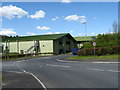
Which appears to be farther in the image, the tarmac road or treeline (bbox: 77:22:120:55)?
Answer: treeline (bbox: 77:22:120:55)

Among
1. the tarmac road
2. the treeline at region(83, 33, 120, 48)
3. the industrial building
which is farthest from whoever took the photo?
the industrial building

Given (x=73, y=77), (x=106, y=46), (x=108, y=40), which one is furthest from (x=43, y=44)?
(x=73, y=77)

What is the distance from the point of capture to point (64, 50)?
221ft

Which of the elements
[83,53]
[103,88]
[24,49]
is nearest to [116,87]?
[103,88]

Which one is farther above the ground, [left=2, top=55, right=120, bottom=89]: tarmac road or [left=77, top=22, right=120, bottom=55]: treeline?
[left=77, top=22, right=120, bottom=55]: treeline

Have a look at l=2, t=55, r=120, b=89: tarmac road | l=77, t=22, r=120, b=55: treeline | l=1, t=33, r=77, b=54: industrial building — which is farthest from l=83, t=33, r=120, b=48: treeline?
l=1, t=33, r=77, b=54: industrial building

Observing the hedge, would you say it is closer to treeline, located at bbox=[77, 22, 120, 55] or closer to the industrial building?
treeline, located at bbox=[77, 22, 120, 55]

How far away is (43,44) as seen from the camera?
60875 mm

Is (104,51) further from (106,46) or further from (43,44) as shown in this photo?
(43,44)

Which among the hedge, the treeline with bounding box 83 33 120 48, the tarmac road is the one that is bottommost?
the tarmac road

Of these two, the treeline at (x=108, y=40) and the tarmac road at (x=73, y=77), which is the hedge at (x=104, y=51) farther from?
the tarmac road at (x=73, y=77)

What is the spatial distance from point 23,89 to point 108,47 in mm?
20901

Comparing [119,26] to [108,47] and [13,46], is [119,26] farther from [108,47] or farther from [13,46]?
[13,46]

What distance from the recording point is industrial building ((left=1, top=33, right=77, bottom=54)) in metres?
60.0
